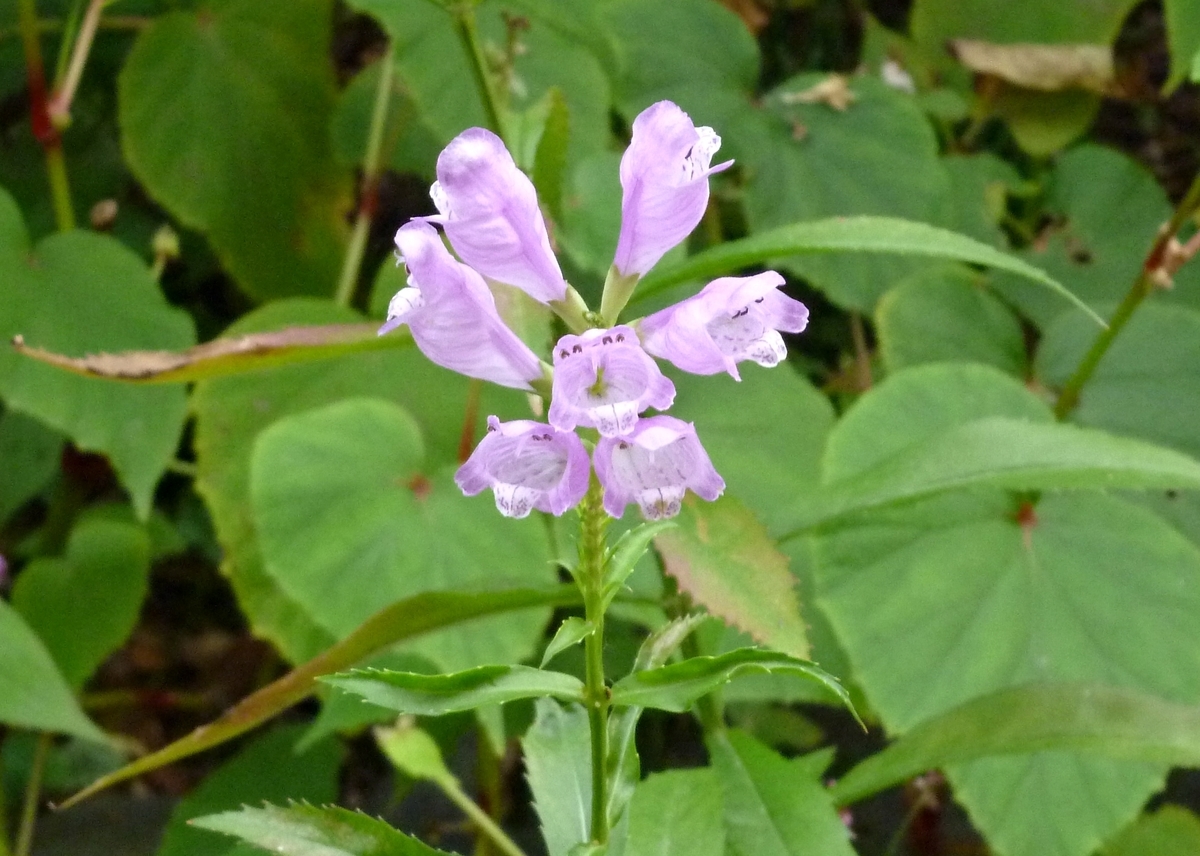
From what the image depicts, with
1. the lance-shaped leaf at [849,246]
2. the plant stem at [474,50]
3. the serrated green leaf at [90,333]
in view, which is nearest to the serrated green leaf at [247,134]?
the serrated green leaf at [90,333]

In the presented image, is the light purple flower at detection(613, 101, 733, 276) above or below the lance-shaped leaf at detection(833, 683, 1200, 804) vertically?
above

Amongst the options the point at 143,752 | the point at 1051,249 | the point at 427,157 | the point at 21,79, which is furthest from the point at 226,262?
the point at 1051,249

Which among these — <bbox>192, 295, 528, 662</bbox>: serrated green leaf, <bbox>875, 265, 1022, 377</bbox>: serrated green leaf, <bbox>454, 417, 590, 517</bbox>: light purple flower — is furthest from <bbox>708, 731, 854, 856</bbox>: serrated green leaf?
<bbox>875, 265, 1022, 377</bbox>: serrated green leaf

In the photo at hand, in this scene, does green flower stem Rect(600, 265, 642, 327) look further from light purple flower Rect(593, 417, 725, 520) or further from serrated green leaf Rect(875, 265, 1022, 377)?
serrated green leaf Rect(875, 265, 1022, 377)

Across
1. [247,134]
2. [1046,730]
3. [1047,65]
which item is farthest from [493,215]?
[1047,65]

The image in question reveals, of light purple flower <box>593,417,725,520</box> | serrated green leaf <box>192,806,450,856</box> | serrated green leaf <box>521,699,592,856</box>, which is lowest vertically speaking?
serrated green leaf <box>521,699,592,856</box>

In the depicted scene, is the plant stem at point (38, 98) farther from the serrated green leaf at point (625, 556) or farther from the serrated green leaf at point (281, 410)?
the serrated green leaf at point (625, 556)

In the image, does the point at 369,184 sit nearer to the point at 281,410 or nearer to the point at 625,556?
the point at 281,410

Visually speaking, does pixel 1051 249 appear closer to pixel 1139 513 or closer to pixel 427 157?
pixel 1139 513
